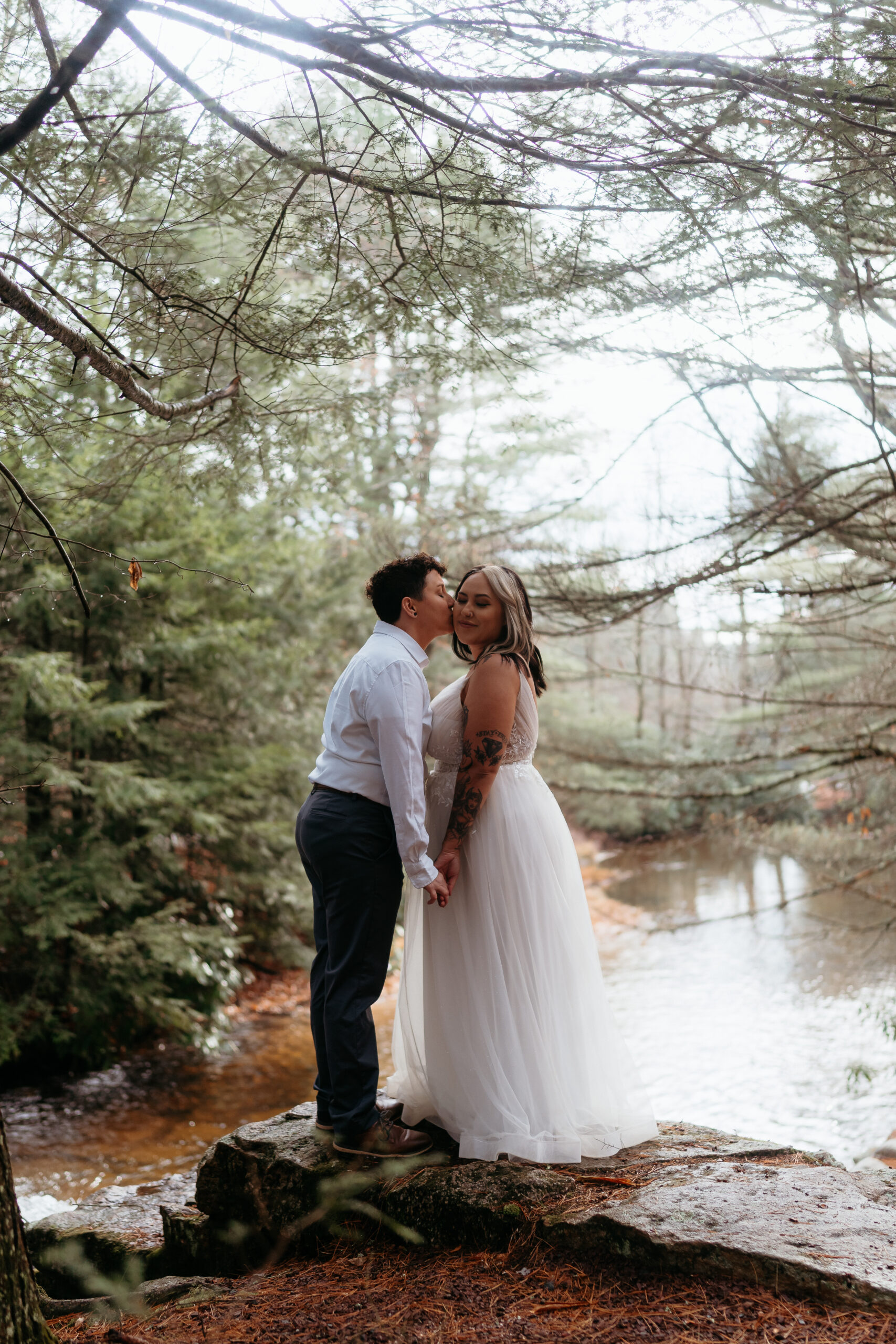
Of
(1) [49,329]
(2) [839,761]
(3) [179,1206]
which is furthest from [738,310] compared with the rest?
(2) [839,761]

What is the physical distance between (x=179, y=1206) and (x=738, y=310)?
383 cm

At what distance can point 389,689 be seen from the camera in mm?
3082

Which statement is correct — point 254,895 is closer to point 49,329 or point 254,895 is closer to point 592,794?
point 592,794

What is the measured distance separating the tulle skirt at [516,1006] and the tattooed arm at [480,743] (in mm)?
83

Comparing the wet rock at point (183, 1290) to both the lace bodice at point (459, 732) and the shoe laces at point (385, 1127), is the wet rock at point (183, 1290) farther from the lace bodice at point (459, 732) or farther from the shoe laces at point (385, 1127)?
the lace bodice at point (459, 732)

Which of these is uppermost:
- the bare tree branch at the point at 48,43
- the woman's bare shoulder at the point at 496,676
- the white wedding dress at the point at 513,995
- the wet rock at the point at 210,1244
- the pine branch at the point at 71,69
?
the bare tree branch at the point at 48,43

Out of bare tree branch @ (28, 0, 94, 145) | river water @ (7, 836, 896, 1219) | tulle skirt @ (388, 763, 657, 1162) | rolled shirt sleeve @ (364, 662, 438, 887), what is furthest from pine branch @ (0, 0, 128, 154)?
river water @ (7, 836, 896, 1219)

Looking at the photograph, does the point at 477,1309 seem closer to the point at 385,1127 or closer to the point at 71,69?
the point at 385,1127

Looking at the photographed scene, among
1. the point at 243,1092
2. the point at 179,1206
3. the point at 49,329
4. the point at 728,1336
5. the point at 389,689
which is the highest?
the point at 49,329

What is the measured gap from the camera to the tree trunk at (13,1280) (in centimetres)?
217

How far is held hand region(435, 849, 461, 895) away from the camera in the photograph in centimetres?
323

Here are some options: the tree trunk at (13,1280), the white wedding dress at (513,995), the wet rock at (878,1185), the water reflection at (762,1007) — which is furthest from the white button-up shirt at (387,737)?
the water reflection at (762,1007)

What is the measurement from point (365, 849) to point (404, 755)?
1.13 feet

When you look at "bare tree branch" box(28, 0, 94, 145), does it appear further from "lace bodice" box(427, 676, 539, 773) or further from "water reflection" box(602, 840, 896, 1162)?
"water reflection" box(602, 840, 896, 1162)
